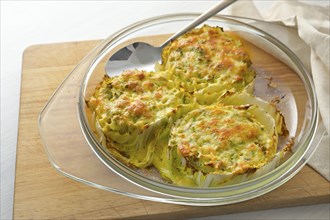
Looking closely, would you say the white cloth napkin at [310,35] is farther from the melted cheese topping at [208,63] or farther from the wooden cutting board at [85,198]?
the melted cheese topping at [208,63]

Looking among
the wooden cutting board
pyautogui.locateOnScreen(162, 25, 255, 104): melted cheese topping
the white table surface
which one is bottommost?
the wooden cutting board

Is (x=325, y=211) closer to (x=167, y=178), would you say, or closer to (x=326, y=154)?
(x=326, y=154)

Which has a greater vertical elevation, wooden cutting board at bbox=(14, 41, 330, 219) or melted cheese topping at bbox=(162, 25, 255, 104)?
melted cheese topping at bbox=(162, 25, 255, 104)

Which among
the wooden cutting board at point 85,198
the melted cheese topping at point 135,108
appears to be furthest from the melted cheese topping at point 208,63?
the wooden cutting board at point 85,198

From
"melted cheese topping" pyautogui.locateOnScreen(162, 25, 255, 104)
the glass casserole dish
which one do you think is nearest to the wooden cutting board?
the glass casserole dish

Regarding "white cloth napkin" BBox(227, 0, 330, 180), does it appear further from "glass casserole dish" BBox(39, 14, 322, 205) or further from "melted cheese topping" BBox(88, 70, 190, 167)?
"melted cheese topping" BBox(88, 70, 190, 167)

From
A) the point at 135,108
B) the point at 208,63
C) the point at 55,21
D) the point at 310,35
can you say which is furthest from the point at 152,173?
the point at 55,21
